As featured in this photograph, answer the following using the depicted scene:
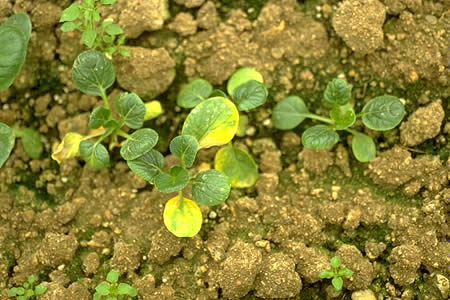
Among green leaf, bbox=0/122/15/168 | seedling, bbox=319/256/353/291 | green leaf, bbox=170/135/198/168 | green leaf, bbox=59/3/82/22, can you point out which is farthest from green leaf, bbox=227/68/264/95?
green leaf, bbox=0/122/15/168

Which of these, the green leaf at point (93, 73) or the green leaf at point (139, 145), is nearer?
the green leaf at point (139, 145)

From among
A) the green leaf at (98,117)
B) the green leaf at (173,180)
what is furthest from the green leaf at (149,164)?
the green leaf at (98,117)

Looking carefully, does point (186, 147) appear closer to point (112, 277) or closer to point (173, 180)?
point (173, 180)

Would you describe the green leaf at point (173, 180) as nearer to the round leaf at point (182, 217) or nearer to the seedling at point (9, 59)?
the round leaf at point (182, 217)

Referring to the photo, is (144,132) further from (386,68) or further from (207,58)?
(386,68)

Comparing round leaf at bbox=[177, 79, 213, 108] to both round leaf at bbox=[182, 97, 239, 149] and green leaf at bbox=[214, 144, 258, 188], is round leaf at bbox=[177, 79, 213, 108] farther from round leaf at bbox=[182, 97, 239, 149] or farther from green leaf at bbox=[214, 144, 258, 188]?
green leaf at bbox=[214, 144, 258, 188]

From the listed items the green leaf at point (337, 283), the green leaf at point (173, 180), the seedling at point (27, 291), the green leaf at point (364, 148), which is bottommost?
the seedling at point (27, 291)
